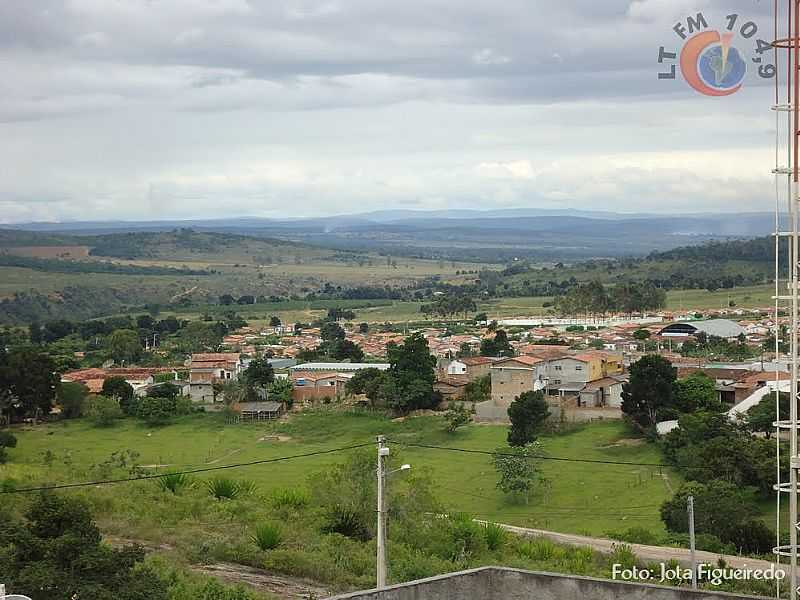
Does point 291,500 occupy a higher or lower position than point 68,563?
lower

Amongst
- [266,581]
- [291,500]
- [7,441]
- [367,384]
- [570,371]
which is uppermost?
[266,581]

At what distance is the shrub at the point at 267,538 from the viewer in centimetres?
1706

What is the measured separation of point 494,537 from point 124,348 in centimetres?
4053

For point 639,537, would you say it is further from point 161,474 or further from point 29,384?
point 29,384

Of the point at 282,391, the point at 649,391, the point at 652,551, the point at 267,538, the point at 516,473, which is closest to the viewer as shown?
the point at 267,538

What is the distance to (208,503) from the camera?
20.7 metres

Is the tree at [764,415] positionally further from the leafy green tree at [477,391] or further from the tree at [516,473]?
the leafy green tree at [477,391]

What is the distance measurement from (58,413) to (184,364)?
49.9ft

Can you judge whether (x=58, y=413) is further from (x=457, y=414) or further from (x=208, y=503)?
(x=208, y=503)

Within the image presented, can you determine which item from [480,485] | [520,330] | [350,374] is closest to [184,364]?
[350,374]

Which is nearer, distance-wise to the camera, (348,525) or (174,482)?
(348,525)

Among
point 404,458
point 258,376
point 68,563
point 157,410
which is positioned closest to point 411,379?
point 258,376

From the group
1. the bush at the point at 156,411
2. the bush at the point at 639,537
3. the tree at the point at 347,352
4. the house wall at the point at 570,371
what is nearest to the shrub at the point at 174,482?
the bush at the point at 639,537

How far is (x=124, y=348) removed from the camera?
181ft
